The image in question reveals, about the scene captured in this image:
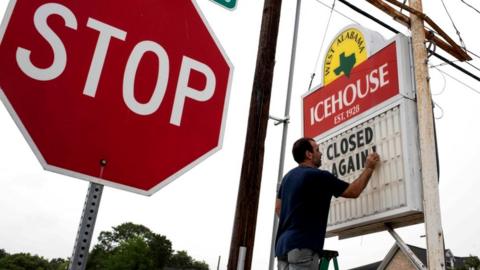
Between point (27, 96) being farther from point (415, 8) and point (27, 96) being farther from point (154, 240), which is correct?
point (154, 240)

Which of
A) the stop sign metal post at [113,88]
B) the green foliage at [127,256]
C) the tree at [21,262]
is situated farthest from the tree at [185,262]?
the stop sign metal post at [113,88]

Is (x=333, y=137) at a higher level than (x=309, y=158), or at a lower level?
A: higher

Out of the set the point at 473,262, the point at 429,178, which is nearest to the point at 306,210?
the point at 429,178

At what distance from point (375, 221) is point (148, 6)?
3.35 m

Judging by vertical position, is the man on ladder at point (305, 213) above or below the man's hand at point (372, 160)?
below

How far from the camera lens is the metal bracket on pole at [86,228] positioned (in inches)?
61.4

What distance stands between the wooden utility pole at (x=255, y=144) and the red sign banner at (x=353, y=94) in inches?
49.3

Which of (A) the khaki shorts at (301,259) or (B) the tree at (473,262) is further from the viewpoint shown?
(B) the tree at (473,262)

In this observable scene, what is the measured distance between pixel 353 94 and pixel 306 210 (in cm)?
216

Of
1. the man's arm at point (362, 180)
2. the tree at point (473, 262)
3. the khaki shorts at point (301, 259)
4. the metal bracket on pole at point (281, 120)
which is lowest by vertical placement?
the khaki shorts at point (301, 259)

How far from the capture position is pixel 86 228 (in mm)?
1594

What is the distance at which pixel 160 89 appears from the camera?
1975mm

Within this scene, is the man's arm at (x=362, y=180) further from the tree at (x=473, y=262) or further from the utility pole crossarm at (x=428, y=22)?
the tree at (x=473, y=262)

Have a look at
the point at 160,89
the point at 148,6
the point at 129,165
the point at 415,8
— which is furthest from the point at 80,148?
the point at 415,8
